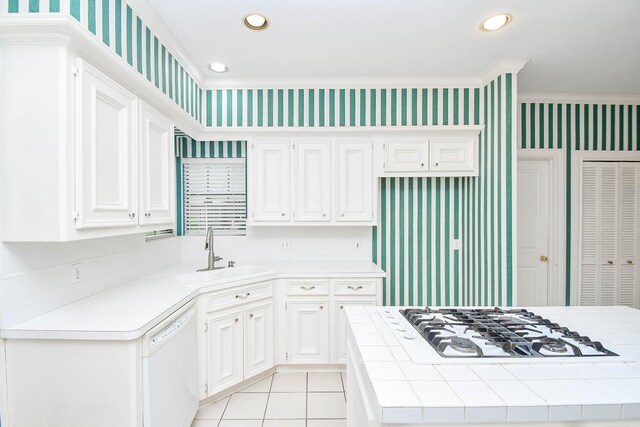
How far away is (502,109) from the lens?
264 centimetres

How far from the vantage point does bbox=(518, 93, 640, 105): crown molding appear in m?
3.34

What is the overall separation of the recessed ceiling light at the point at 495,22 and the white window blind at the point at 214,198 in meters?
2.38

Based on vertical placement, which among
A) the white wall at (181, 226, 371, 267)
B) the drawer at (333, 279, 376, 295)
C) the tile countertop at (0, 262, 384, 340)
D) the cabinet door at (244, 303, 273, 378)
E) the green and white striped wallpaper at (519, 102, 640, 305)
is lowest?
the cabinet door at (244, 303, 273, 378)

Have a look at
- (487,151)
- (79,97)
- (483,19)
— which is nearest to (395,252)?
(487,151)

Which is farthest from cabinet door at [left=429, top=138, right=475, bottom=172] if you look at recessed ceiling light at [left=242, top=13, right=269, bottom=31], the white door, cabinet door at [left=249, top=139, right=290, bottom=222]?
recessed ceiling light at [left=242, top=13, right=269, bottom=31]

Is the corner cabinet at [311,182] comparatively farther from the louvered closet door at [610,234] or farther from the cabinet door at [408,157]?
the louvered closet door at [610,234]

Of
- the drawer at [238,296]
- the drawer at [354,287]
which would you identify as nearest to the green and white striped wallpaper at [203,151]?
the drawer at [238,296]

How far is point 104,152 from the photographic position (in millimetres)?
1562

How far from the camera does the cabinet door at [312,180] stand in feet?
9.69

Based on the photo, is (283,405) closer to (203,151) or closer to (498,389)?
(498,389)

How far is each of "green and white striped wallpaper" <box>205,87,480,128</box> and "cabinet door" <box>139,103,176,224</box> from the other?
2.90 feet

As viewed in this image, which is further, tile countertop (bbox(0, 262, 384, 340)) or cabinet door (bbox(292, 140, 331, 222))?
cabinet door (bbox(292, 140, 331, 222))

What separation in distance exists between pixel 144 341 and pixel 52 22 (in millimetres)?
1375

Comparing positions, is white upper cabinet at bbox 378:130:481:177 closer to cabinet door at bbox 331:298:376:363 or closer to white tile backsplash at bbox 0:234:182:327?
cabinet door at bbox 331:298:376:363
